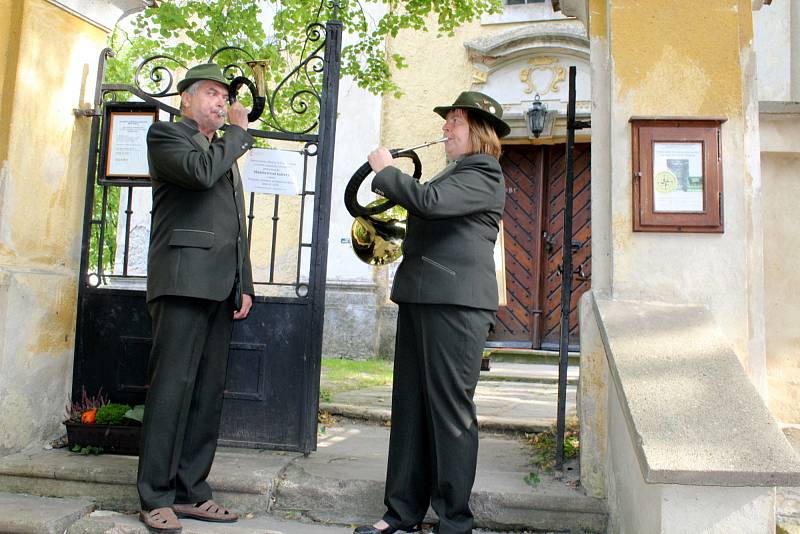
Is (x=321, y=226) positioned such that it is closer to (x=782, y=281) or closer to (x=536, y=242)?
(x=782, y=281)

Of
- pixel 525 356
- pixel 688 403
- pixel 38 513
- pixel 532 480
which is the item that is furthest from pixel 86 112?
pixel 525 356

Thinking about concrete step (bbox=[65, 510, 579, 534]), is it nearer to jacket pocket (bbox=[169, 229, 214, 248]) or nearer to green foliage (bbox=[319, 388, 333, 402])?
jacket pocket (bbox=[169, 229, 214, 248])

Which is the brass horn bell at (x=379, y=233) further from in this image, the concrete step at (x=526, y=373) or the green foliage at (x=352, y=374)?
the concrete step at (x=526, y=373)

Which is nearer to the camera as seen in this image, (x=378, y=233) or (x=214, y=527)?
(x=214, y=527)

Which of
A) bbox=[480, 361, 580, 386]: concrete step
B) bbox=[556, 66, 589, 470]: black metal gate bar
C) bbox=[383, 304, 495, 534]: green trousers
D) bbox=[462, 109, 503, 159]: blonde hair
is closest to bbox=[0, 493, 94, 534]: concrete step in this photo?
bbox=[383, 304, 495, 534]: green trousers

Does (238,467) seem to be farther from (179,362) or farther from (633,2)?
(633,2)

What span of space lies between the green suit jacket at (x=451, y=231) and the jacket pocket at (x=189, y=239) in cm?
76

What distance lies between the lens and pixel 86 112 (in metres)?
4.23

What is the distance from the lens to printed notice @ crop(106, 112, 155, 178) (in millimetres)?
4250

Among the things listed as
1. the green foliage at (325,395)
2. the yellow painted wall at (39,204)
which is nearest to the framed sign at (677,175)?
the yellow painted wall at (39,204)

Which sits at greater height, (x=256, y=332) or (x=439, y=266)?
(x=439, y=266)

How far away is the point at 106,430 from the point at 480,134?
95.2 inches

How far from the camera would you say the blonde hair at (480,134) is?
10.7ft

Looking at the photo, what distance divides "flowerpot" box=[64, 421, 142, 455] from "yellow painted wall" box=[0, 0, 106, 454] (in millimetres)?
239
